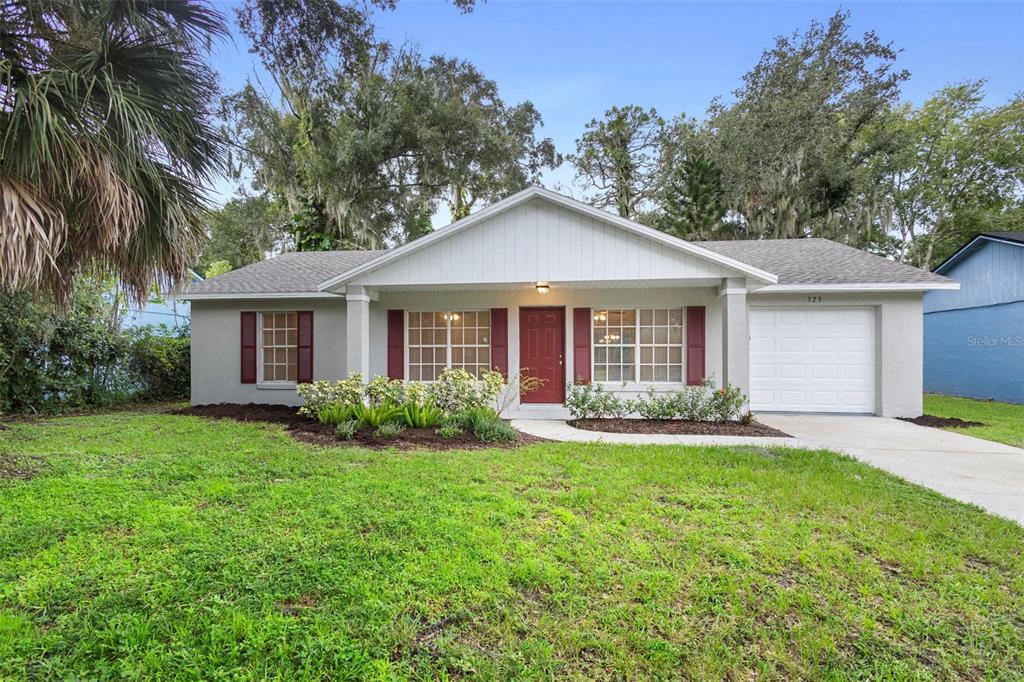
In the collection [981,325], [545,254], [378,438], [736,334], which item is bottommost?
[378,438]

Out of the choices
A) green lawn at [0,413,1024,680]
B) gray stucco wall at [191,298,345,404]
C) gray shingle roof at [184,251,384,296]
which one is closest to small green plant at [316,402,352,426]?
green lawn at [0,413,1024,680]

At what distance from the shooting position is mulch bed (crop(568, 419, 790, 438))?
6929 mm

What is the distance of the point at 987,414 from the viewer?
9.10 meters

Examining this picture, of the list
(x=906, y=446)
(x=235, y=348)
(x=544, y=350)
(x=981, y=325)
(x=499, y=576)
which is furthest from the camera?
(x=981, y=325)

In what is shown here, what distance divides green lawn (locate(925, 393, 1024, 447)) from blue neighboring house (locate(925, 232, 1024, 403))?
567 millimetres

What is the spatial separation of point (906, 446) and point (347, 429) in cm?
748

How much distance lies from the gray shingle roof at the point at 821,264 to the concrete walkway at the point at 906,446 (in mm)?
2593

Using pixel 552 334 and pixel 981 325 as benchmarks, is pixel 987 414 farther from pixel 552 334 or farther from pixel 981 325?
pixel 552 334

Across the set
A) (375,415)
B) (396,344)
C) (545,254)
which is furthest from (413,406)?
(545,254)

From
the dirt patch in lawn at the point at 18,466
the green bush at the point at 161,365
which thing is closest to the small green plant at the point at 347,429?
the dirt patch in lawn at the point at 18,466

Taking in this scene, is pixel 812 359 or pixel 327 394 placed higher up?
pixel 812 359

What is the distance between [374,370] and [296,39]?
249 inches

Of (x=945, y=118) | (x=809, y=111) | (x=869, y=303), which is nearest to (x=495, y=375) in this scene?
(x=869, y=303)

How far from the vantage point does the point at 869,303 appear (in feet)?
28.7
